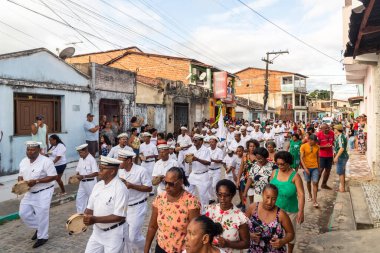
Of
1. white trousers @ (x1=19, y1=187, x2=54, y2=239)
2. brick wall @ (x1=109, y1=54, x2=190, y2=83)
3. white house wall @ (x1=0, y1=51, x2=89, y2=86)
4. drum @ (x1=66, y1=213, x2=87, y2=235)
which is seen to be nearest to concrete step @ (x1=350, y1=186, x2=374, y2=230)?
drum @ (x1=66, y1=213, x2=87, y2=235)

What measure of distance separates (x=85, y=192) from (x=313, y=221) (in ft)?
15.9

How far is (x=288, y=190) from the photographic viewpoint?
479cm

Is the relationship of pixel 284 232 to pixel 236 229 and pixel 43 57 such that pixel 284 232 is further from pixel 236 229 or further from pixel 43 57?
pixel 43 57

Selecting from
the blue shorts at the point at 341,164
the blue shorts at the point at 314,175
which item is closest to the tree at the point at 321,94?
the blue shorts at the point at 341,164

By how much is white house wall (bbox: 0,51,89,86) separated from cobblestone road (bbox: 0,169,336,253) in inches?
162

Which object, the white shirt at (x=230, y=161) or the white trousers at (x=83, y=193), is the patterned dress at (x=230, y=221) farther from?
the white shirt at (x=230, y=161)

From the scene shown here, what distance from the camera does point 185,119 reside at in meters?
23.7

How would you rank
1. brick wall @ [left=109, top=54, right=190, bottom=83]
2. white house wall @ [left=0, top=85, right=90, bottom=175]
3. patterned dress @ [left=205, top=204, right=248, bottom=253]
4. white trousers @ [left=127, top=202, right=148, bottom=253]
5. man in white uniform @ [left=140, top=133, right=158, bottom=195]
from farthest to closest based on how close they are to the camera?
1. brick wall @ [left=109, top=54, right=190, bottom=83]
2. man in white uniform @ [left=140, top=133, right=158, bottom=195]
3. white house wall @ [left=0, top=85, right=90, bottom=175]
4. white trousers @ [left=127, top=202, right=148, bottom=253]
5. patterned dress @ [left=205, top=204, right=248, bottom=253]

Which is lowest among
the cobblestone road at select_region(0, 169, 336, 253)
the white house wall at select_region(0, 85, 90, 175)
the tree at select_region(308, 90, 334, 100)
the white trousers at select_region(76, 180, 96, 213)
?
the cobblestone road at select_region(0, 169, 336, 253)

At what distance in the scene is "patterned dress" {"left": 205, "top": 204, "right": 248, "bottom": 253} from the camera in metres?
3.28

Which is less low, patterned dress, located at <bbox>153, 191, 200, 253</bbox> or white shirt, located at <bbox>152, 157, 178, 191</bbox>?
white shirt, located at <bbox>152, 157, 178, 191</bbox>

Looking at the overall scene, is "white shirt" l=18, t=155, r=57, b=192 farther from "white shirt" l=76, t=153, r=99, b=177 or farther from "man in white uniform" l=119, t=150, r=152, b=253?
"man in white uniform" l=119, t=150, r=152, b=253

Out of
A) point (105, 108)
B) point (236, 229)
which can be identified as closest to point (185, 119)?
point (105, 108)

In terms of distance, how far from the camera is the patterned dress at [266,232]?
3.56m
